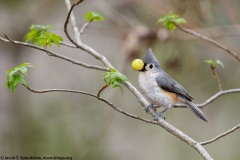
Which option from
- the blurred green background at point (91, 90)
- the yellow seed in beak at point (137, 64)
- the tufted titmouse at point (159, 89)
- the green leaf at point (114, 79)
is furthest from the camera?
the blurred green background at point (91, 90)

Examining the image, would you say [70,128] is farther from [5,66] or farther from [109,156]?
[5,66]

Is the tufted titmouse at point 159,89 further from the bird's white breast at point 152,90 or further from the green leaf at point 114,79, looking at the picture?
the green leaf at point 114,79

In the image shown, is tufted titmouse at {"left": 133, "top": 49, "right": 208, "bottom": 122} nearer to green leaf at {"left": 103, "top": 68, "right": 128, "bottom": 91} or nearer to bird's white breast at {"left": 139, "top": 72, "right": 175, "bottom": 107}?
bird's white breast at {"left": 139, "top": 72, "right": 175, "bottom": 107}

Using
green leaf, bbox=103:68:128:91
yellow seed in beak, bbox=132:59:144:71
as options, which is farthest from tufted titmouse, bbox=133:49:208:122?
green leaf, bbox=103:68:128:91

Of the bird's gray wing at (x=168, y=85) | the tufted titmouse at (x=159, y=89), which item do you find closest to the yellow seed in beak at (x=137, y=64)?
the tufted titmouse at (x=159, y=89)

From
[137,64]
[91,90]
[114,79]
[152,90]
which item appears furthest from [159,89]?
[91,90]

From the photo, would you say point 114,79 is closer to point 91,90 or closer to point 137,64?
point 137,64

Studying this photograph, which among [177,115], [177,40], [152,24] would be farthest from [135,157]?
[177,40]

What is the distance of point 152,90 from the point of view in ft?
11.2

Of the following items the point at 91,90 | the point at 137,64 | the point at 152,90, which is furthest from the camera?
the point at 91,90

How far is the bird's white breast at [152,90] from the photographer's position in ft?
11.1

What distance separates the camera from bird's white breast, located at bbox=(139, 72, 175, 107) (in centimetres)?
337

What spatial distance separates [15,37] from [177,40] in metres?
2.57

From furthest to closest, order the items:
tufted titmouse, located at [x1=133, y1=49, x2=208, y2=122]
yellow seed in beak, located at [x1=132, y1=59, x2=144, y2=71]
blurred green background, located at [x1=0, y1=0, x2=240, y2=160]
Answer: blurred green background, located at [x1=0, y1=0, x2=240, y2=160] → tufted titmouse, located at [x1=133, y1=49, x2=208, y2=122] → yellow seed in beak, located at [x1=132, y1=59, x2=144, y2=71]
